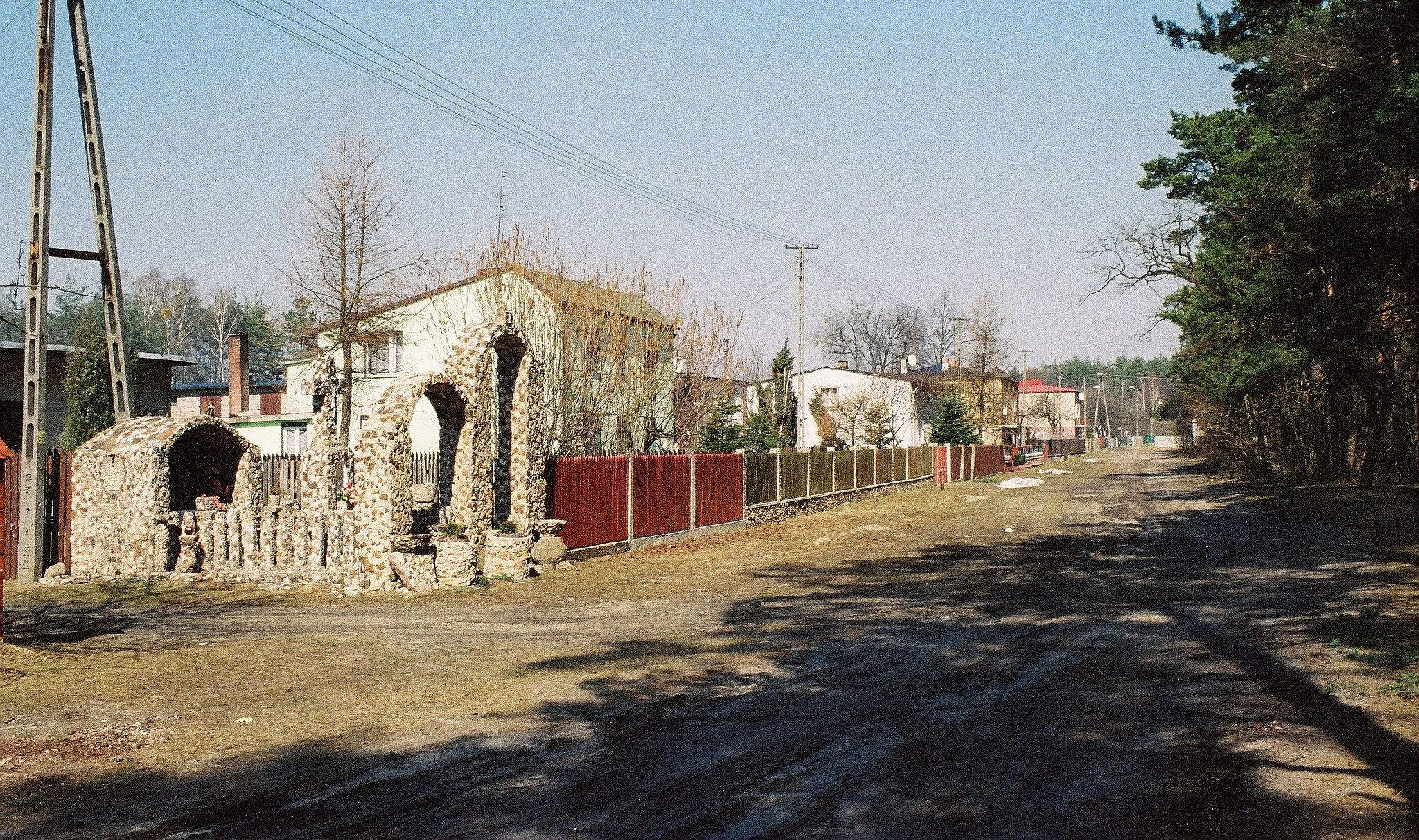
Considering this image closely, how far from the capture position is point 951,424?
199 feet

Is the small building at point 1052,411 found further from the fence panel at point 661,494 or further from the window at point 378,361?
the fence panel at point 661,494

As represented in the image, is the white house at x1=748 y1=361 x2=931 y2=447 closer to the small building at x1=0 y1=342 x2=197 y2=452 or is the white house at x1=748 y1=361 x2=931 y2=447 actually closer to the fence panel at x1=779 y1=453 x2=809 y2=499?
the fence panel at x1=779 y1=453 x2=809 y2=499

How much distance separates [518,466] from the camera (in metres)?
18.0

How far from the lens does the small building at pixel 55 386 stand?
24.7 meters

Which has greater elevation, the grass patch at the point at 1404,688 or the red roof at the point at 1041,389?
the red roof at the point at 1041,389

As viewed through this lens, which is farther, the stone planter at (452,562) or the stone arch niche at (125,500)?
the stone arch niche at (125,500)

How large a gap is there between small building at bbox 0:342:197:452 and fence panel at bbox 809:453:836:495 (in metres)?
19.5

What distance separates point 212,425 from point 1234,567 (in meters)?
18.4

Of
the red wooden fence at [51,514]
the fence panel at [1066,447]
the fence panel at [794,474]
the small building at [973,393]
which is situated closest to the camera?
the red wooden fence at [51,514]

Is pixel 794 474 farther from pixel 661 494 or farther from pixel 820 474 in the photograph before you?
pixel 661 494

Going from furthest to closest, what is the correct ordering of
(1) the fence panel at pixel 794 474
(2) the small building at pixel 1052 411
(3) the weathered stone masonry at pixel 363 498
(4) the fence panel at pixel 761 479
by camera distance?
(2) the small building at pixel 1052 411 → (1) the fence panel at pixel 794 474 → (4) the fence panel at pixel 761 479 → (3) the weathered stone masonry at pixel 363 498

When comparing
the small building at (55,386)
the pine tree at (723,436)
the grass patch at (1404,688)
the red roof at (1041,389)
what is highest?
the red roof at (1041,389)

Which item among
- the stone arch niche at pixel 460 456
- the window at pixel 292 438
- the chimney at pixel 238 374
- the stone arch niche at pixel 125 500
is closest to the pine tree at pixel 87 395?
the stone arch niche at pixel 125 500

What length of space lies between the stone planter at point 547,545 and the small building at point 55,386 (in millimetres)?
10772
